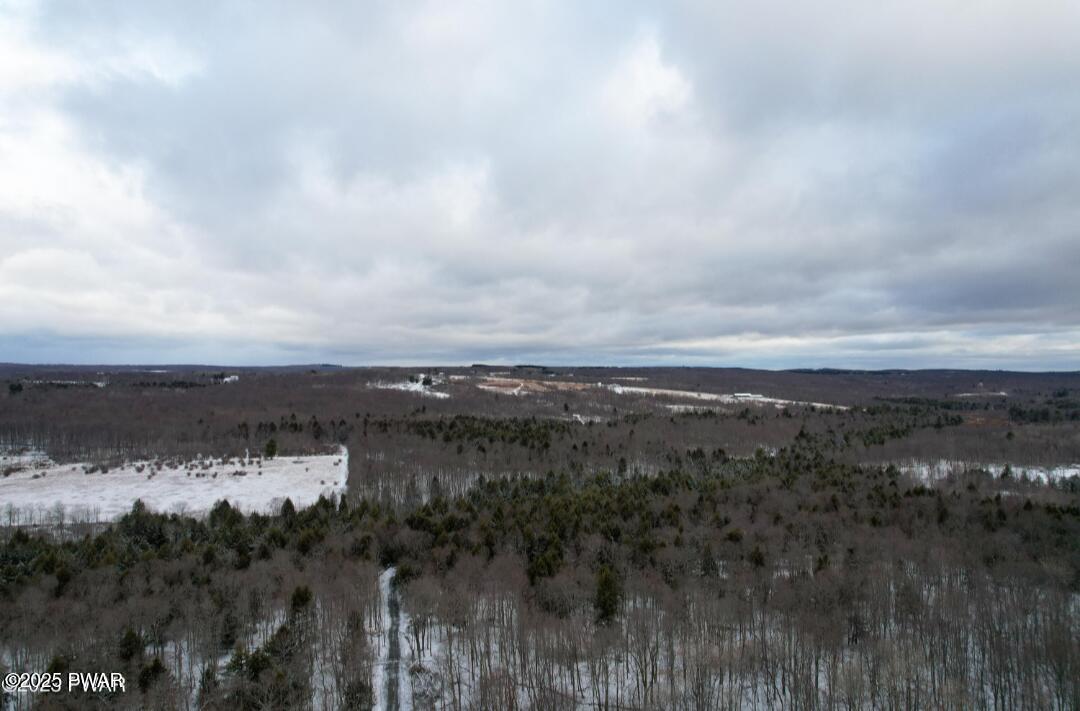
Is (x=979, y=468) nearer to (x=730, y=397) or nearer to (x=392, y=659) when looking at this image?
(x=392, y=659)

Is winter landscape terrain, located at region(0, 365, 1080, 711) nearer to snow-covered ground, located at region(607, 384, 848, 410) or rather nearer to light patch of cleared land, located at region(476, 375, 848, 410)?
light patch of cleared land, located at region(476, 375, 848, 410)

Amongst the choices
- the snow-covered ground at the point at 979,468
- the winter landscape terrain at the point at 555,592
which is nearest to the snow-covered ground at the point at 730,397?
the snow-covered ground at the point at 979,468

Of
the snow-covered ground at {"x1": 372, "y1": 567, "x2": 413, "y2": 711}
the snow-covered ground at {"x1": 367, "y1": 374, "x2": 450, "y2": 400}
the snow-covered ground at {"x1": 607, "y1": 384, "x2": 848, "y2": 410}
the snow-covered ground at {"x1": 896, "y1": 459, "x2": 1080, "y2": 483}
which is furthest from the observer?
the snow-covered ground at {"x1": 607, "y1": 384, "x2": 848, "y2": 410}

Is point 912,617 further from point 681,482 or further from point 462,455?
point 462,455

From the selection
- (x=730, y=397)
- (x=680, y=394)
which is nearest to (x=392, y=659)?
(x=680, y=394)

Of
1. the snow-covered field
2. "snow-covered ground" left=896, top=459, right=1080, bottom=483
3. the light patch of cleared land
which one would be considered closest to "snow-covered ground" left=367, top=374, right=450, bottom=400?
the light patch of cleared land

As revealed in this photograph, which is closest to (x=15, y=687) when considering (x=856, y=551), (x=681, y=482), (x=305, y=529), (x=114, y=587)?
(x=114, y=587)
